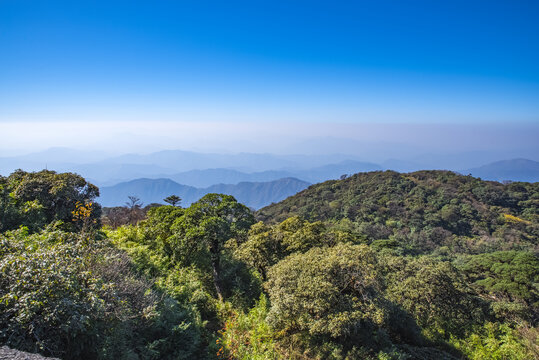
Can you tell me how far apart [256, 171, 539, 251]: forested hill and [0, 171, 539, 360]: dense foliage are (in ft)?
49.9

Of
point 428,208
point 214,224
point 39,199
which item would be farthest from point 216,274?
point 428,208

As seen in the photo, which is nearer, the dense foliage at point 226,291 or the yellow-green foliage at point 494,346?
the dense foliage at point 226,291

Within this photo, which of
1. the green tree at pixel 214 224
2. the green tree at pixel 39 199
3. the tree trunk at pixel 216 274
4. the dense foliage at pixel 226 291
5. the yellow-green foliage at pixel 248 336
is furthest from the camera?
the tree trunk at pixel 216 274

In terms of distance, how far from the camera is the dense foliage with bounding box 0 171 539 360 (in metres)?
4.82

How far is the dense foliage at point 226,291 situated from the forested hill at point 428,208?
15.2m

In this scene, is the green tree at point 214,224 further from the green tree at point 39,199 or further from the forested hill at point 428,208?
the forested hill at point 428,208

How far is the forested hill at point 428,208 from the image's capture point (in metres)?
31.4

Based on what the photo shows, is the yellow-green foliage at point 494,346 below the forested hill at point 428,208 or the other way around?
the other way around

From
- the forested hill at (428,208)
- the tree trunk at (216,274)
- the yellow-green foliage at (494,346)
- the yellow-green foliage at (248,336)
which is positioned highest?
the tree trunk at (216,274)

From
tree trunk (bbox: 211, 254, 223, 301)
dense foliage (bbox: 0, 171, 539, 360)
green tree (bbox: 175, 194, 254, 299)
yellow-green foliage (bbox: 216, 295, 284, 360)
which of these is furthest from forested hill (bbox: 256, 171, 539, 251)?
Result: yellow-green foliage (bbox: 216, 295, 284, 360)

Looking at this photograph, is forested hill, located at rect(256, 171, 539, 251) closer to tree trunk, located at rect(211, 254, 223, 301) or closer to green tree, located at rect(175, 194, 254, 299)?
green tree, located at rect(175, 194, 254, 299)

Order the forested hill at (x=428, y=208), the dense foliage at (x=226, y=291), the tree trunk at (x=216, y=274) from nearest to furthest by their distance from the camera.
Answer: the dense foliage at (x=226, y=291) → the tree trunk at (x=216, y=274) → the forested hill at (x=428, y=208)

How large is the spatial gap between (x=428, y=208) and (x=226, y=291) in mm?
36833

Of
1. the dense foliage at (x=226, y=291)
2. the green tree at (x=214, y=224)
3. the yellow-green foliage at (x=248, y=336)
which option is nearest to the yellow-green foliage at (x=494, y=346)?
the dense foliage at (x=226, y=291)
